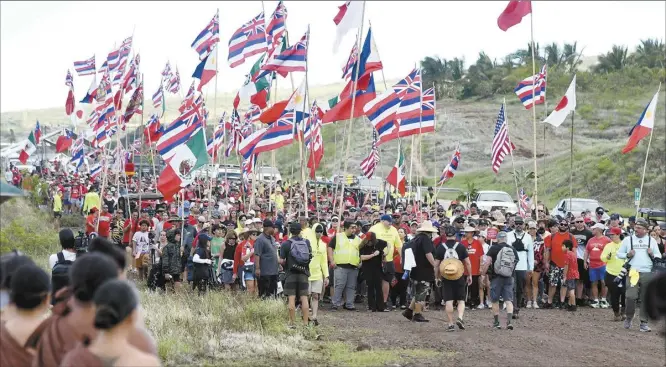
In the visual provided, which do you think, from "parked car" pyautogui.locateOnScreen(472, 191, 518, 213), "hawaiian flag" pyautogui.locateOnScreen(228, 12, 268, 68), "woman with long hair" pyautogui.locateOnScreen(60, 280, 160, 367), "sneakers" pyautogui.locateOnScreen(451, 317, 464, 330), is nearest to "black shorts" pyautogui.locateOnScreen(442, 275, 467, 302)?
"sneakers" pyautogui.locateOnScreen(451, 317, 464, 330)

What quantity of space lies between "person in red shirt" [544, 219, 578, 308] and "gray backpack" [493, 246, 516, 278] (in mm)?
3815

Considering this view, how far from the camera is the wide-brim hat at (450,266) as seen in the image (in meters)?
15.4

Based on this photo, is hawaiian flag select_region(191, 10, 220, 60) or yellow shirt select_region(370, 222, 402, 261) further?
hawaiian flag select_region(191, 10, 220, 60)

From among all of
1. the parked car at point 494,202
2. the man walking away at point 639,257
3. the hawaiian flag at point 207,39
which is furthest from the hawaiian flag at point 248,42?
the parked car at point 494,202

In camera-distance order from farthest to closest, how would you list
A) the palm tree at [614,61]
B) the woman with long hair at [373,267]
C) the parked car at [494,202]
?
the palm tree at [614,61] < the parked car at [494,202] < the woman with long hair at [373,267]

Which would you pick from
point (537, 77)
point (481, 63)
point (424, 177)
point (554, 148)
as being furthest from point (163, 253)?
point (481, 63)

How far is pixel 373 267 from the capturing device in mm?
18672

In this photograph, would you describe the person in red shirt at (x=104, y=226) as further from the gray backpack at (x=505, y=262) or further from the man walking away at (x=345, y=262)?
the gray backpack at (x=505, y=262)

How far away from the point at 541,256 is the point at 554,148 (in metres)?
50.0

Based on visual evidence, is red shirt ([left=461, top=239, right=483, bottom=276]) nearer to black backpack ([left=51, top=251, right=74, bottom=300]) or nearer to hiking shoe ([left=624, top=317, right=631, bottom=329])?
hiking shoe ([left=624, top=317, right=631, bottom=329])

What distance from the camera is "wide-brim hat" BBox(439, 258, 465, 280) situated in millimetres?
15359

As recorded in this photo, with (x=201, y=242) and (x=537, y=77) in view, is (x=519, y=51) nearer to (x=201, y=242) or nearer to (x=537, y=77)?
(x=537, y=77)

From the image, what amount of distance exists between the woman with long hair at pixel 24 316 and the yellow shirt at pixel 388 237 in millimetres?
12754

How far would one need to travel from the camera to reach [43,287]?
612 centimetres
